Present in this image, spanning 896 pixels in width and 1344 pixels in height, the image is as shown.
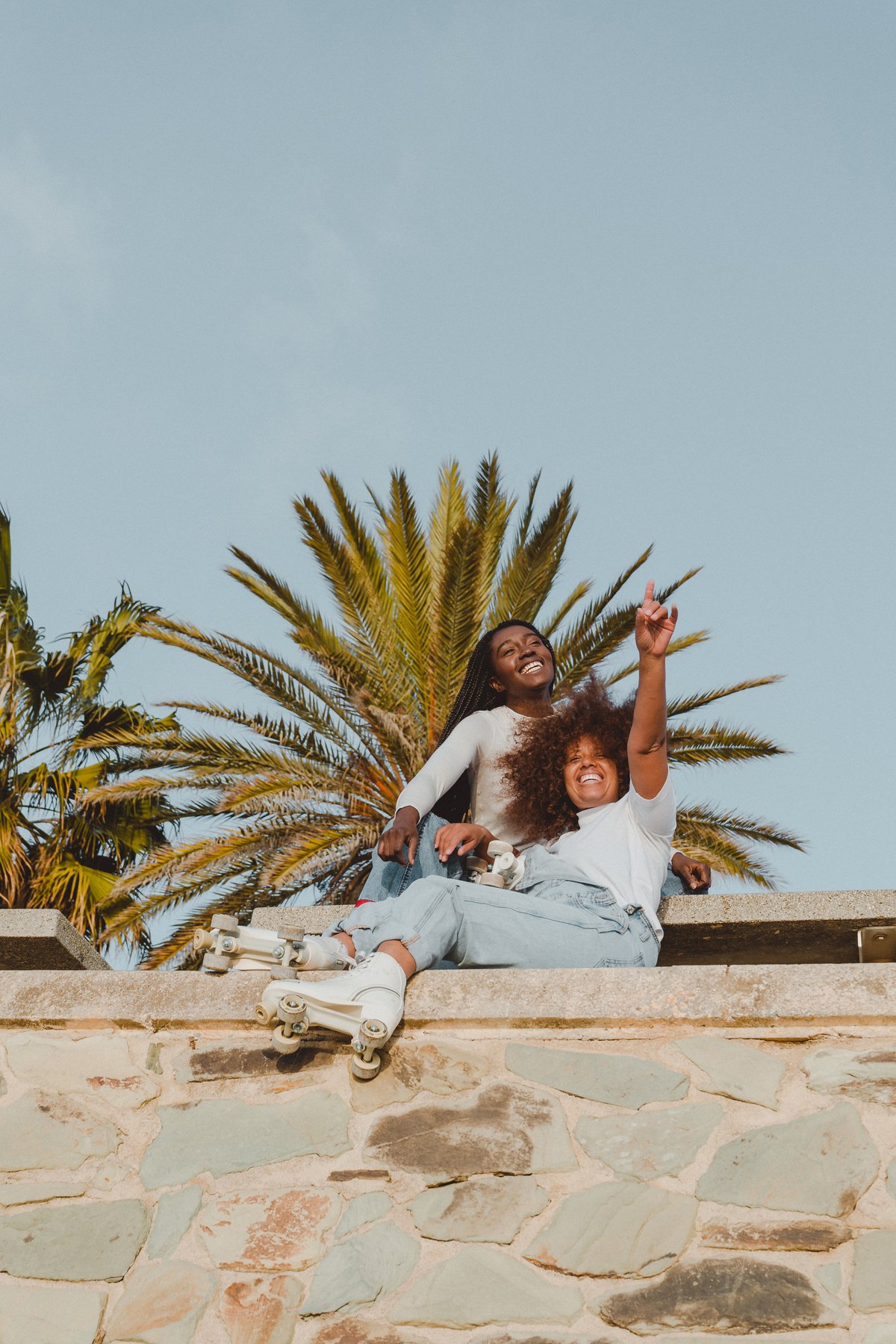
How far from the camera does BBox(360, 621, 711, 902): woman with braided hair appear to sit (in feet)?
16.3

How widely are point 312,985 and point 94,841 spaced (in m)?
9.41

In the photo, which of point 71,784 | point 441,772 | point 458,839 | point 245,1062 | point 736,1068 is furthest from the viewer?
point 71,784

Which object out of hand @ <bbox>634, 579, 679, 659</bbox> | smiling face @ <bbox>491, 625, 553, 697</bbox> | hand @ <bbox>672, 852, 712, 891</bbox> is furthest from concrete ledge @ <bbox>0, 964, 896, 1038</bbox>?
smiling face @ <bbox>491, 625, 553, 697</bbox>

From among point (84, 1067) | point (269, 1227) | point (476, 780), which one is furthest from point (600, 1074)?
point (476, 780)

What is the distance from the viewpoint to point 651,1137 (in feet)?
12.0

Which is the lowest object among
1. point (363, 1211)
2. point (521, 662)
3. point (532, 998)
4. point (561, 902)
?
point (363, 1211)

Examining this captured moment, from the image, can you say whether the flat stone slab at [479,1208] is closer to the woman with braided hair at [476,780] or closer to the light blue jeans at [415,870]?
the woman with braided hair at [476,780]

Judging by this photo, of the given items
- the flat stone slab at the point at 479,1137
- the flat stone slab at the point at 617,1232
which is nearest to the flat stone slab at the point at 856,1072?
the flat stone slab at the point at 617,1232

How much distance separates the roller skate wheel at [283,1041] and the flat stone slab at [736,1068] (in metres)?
1.08

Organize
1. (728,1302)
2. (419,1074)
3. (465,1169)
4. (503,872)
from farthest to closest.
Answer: (503,872) → (419,1074) → (465,1169) → (728,1302)

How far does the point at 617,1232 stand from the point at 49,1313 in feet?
4.81

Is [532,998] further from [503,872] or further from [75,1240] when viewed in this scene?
[75,1240]

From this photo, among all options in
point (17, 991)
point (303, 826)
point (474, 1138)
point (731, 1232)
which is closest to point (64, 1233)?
point (17, 991)

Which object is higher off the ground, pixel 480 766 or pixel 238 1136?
pixel 480 766
